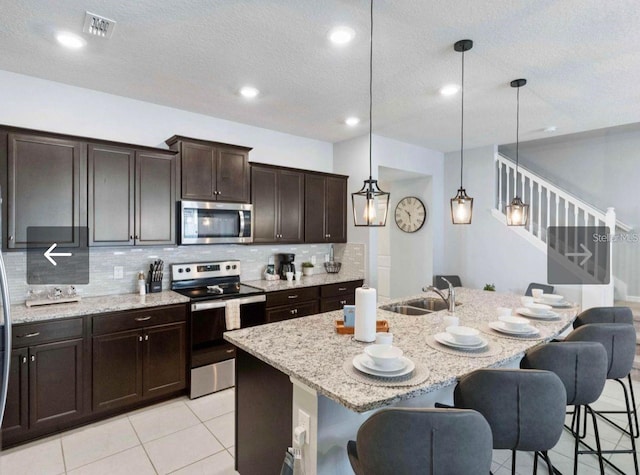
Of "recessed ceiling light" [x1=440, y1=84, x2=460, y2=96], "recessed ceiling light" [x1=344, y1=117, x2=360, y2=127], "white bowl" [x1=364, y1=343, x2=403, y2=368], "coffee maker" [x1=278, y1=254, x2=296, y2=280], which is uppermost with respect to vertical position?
"recessed ceiling light" [x1=344, y1=117, x2=360, y2=127]

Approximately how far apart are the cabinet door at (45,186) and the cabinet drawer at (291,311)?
190 centimetres

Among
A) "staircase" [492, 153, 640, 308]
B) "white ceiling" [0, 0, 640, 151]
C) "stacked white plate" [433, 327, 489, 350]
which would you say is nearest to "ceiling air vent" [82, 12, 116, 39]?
"white ceiling" [0, 0, 640, 151]

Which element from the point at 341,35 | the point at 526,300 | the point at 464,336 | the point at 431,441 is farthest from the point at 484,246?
the point at 431,441

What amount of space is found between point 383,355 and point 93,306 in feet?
7.90

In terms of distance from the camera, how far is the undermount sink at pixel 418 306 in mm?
3012

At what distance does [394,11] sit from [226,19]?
1020 mm

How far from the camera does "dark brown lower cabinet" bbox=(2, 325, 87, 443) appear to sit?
2.38 metres

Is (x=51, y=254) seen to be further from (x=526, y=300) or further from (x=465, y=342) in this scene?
(x=526, y=300)

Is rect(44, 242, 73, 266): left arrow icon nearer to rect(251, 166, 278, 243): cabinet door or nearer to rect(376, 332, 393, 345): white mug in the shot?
rect(251, 166, 278, 243): cabinet door

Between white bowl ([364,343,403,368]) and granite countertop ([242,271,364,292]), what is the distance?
2.19 metres

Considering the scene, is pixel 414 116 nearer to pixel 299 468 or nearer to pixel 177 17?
pixel 177 17

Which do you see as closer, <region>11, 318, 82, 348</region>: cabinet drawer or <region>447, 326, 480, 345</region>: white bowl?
<region>447, 326, 480, 345</region>: white bowl

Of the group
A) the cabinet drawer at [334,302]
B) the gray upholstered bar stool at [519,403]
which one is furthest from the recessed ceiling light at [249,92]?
the gray upholstered bar stool at [519,403]

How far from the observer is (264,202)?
13.4 ft
